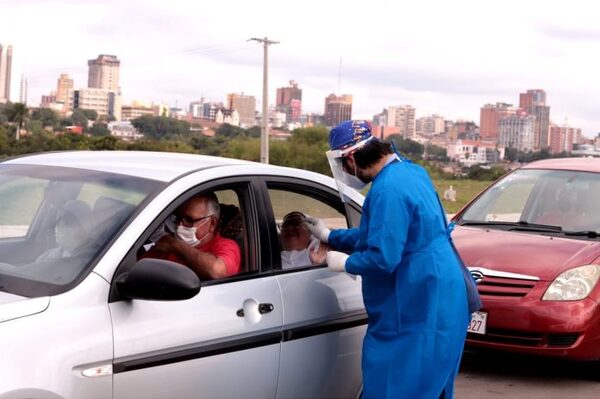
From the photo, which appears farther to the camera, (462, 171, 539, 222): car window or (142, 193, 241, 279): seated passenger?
(462, 171, 539, 222): car window

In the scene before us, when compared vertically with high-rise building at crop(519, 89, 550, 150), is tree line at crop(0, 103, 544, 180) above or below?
below

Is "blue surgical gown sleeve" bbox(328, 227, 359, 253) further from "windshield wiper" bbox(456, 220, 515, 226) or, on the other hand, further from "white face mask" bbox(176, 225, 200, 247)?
"windshield wiper" bbox(456, 220, 515, 226)

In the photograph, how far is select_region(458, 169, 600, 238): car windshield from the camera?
799 cm

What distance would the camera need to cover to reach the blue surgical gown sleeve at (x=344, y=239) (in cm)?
476

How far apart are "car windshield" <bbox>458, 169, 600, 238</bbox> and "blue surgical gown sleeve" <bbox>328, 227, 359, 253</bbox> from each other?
3551 millimetres

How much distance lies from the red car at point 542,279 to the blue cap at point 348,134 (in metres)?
2.96

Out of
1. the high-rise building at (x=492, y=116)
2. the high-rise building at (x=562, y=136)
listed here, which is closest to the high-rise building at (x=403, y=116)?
the high-rise building at (x=492, y=116)

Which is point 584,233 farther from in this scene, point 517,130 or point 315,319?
point 517,130

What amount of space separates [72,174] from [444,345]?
71.9 inches

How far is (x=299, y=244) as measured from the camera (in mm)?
4848

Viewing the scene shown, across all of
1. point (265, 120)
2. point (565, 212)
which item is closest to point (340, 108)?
point (265, 120)

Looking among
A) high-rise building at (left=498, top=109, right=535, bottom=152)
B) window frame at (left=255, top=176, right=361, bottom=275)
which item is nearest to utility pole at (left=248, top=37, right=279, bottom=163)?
window frame at (left=255, top=176, right=361, bottom=275)

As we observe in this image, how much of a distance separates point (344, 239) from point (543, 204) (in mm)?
4037

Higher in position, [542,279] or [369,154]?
[369,154]
